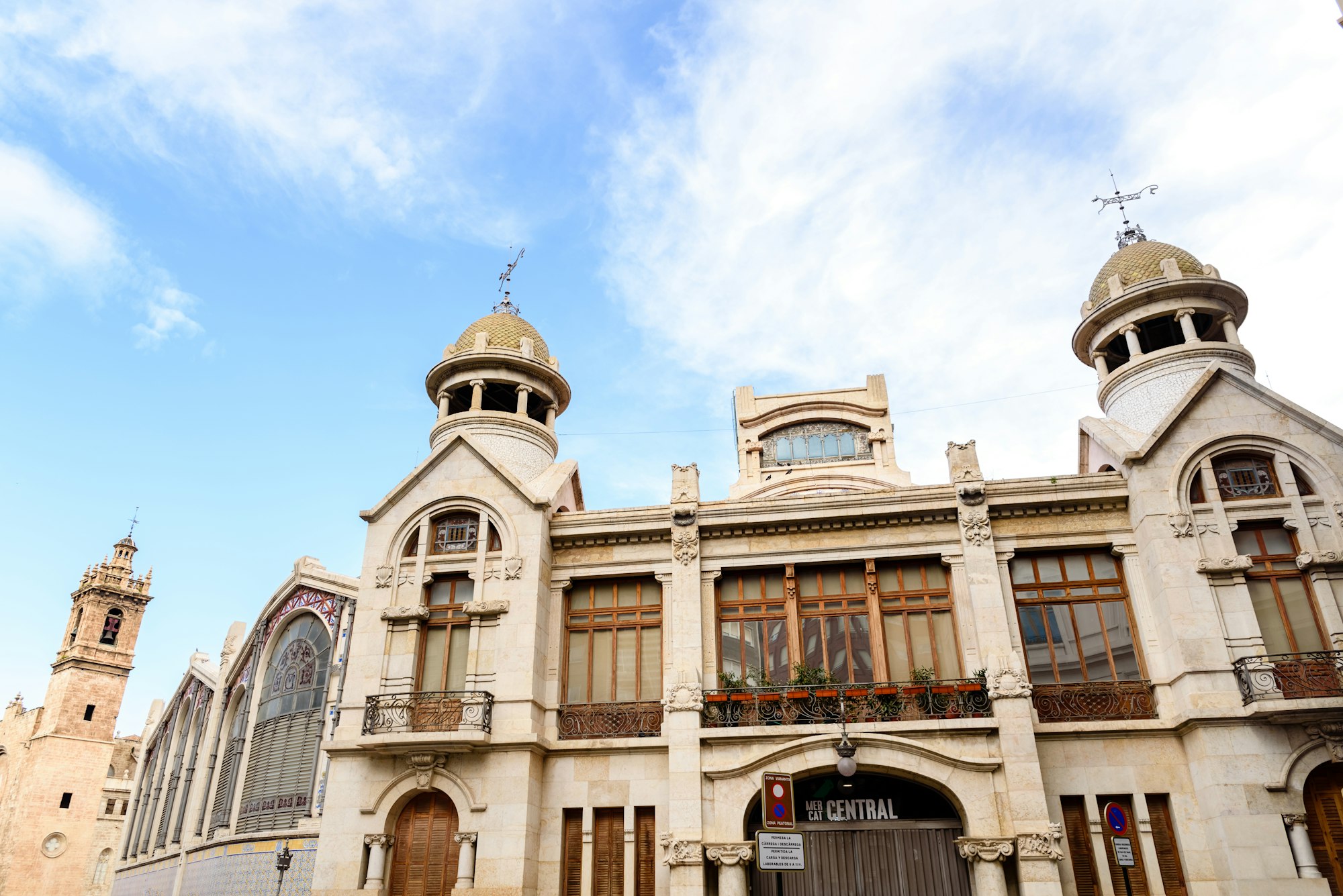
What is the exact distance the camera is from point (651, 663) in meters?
21.0

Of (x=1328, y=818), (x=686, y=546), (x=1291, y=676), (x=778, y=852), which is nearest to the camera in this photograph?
(x=778, y=852)

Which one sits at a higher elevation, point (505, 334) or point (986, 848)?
point (505, 334)

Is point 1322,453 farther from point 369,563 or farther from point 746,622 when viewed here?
point 369,563

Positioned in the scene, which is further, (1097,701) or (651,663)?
(651,663)

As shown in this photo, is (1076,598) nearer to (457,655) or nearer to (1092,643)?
(1092,643)

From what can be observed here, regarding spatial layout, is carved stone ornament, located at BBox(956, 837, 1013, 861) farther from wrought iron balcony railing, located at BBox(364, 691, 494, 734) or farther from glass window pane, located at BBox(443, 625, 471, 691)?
Answer: glass window pane, located at BBox(443, 625, 471, 691)

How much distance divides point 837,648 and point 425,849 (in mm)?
9820

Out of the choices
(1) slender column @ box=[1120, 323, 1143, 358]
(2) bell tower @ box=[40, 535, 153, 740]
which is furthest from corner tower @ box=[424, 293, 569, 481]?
(2) bell tower @ box=[40, 535, 153, 740]

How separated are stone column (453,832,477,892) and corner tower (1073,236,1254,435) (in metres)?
19.3

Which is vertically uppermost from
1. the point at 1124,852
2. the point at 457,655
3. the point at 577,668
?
the point at 457,655

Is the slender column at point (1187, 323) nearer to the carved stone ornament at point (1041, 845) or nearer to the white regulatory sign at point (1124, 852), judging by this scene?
the carved stone ornament at point (1041, 845)

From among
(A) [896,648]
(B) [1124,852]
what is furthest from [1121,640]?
(B) [1124,852]

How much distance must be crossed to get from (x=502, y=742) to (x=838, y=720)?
7.01 metres

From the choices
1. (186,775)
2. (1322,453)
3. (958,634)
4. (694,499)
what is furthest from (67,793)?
(1322,453)
